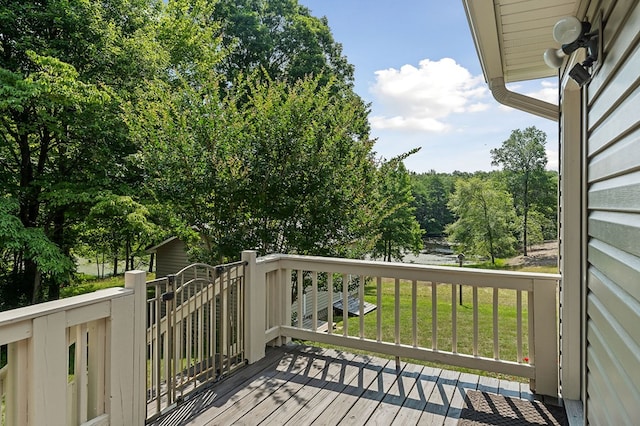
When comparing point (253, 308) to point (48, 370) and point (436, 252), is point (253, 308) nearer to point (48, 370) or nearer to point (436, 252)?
point (48, 370)

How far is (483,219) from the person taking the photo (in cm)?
1948

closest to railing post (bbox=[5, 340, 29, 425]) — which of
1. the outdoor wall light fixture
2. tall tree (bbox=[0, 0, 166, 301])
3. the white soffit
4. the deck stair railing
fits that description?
the deck stair railing

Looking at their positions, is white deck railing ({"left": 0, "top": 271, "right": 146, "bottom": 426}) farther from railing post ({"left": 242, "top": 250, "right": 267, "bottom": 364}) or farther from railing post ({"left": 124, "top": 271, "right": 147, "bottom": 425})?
railing post ({"left": 242, "top": 250, "right": 267, "bottom": 364})

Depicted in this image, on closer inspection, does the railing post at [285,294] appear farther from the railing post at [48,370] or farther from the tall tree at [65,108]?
the tall tree at [65,108]

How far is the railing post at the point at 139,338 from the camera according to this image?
7.48ft

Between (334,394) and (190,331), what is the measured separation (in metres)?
1.12

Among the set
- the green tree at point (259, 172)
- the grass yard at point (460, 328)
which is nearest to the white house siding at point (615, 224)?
the grass yard at point (460, 328)

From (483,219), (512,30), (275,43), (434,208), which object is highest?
(275,43)

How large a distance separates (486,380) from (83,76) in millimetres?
8766

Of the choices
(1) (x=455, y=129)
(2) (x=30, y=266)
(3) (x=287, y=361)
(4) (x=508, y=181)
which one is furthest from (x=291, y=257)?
(1) (x=455, y=129)

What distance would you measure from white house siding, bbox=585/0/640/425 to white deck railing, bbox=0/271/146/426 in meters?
2.22

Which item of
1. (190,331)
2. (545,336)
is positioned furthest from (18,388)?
(545,336)

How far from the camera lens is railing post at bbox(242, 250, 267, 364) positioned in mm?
3299

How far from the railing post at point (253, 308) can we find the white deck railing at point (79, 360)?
3.48ft
